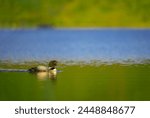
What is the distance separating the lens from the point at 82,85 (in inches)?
918

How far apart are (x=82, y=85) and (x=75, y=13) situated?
80.0m

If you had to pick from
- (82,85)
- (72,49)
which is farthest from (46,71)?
(72,49)

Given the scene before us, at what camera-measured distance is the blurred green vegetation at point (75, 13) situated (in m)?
85.3

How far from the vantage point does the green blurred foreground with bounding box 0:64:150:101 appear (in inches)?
839

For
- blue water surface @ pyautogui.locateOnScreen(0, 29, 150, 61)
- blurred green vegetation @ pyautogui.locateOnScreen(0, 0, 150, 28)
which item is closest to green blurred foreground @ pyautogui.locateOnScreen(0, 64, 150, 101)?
blue water surface @ pyautogui.locateOnScreen(0, 29, 150, 61)

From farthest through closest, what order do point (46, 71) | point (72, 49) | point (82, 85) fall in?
1. point (72, 49)
2. point (46, 71)
3. point (82, 85)

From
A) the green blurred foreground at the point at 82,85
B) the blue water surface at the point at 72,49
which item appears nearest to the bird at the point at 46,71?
the green blurred foreground at the point at 82,85

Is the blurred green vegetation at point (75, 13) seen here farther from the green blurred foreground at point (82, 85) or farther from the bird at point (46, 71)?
the bird at point (46, 71)

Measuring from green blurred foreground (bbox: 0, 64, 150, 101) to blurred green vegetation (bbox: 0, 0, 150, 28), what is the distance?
51591 millimetres

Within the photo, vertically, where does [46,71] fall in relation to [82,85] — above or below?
above

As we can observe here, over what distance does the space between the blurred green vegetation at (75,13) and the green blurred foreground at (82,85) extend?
169 ft

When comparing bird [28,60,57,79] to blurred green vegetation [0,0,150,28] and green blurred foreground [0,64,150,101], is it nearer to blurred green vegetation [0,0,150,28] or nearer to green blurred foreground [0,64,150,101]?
green blurred foreground [0,64,150,101]

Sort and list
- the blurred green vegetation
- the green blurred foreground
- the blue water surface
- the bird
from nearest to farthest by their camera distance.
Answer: the green blurred foreground → the bird → the blue water surface → the blurred green vegetation

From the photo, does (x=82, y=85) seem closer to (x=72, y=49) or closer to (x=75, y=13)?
(x=72, y=49)
